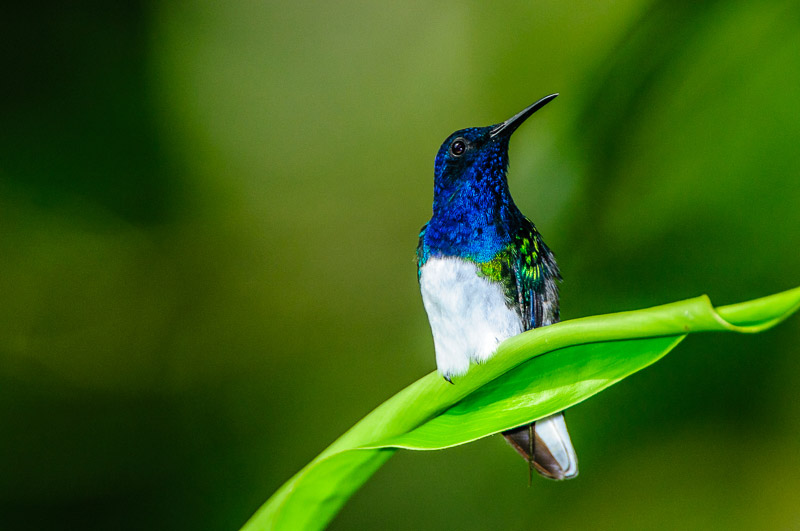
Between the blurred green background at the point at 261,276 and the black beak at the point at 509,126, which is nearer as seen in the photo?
the black beak at the point at 509,126

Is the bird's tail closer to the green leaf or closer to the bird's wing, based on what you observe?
the bird's wing

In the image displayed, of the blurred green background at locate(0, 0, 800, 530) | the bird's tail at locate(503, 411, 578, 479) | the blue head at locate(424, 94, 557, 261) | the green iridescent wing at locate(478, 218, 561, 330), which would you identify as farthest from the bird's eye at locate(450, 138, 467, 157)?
the blurred green background at locate(0, 0, 800, 530)

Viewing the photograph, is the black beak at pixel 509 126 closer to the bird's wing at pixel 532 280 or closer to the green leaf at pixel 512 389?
the bird's wing at pixel 532 280

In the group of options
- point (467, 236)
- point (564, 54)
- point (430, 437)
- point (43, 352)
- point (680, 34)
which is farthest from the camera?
point (43, 352)

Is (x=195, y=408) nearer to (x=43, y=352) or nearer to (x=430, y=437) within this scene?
(x=43, y=352)

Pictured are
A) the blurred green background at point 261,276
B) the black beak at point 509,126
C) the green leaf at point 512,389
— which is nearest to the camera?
the green leaf at point 512,389

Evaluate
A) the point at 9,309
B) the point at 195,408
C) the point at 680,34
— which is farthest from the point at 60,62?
the point at 680,34

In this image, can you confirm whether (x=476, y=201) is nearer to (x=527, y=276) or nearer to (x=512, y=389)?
(x=527, y=276)

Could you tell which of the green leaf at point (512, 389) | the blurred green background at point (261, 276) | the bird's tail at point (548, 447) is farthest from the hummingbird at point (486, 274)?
the blurred green background at point (261, 276)
